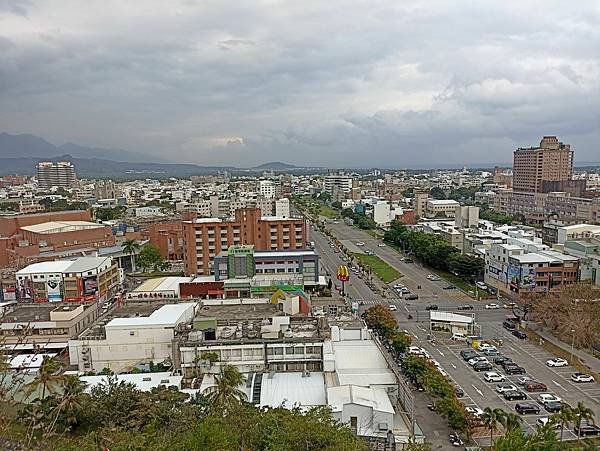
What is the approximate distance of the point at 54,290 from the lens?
24.6 m

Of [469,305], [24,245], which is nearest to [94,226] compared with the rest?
[24,245]

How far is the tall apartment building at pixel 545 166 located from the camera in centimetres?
6225

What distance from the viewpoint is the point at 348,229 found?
52.4 metres

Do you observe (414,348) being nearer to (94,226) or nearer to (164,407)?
(164,407)

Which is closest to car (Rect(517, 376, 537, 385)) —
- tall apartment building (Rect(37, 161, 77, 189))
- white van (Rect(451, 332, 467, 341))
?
white van (Rect(451, 332, 467, 341))

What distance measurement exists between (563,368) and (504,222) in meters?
33.6

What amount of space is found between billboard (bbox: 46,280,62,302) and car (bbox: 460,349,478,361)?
59.4ft

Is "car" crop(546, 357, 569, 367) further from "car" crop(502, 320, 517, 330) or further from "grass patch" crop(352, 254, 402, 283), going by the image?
"grass patch" crop(352, 254, 402, 283)

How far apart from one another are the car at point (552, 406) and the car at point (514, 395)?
0.67 meters

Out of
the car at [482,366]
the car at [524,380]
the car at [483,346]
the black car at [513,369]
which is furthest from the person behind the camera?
the car at [483,346]

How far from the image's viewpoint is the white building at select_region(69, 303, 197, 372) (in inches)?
663

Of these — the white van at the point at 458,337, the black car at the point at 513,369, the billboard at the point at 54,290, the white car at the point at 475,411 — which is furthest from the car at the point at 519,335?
the billboard at the point at 54,290

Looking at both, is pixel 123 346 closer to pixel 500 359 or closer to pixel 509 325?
pixel 500 359

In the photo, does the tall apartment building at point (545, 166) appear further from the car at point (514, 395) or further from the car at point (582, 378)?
the car at point (514, 395)
